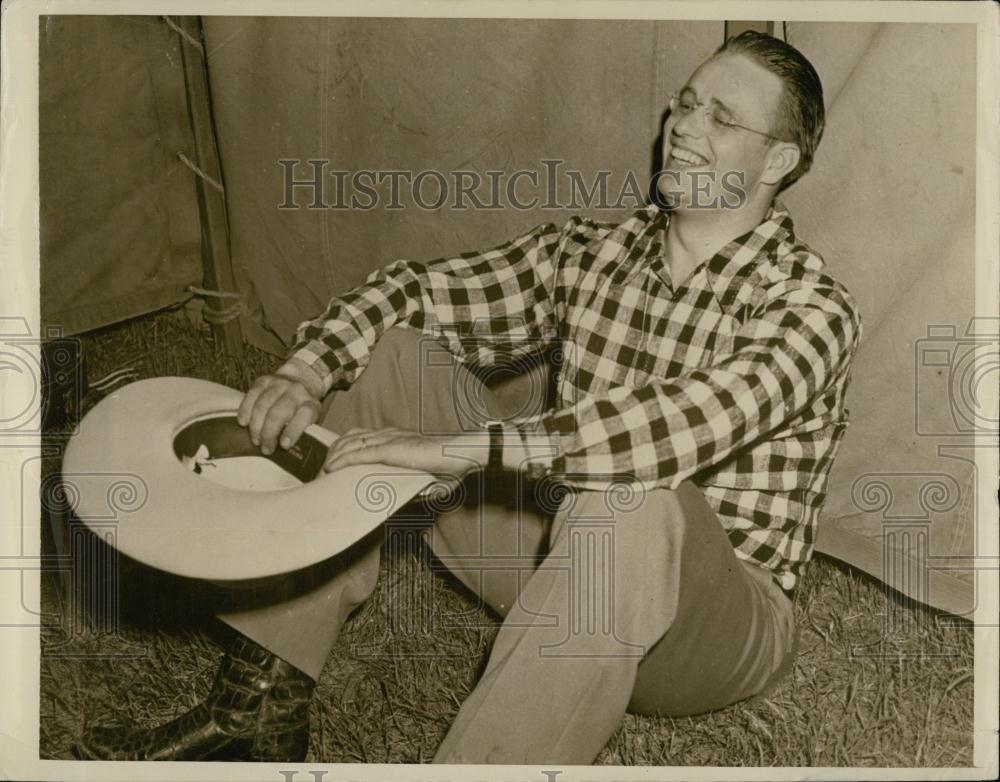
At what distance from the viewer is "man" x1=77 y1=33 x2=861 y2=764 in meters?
0.84

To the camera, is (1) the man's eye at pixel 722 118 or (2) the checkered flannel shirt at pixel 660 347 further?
(1) the man's eye at pixel 722 118

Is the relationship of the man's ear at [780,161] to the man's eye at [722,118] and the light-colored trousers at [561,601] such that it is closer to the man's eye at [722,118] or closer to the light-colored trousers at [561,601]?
the man's eye at [722,118]

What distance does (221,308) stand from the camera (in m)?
1.23

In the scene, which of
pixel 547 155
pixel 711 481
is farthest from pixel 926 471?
pixel 547 155

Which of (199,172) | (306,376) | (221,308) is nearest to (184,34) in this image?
(199,172)

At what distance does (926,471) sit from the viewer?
1.00 m

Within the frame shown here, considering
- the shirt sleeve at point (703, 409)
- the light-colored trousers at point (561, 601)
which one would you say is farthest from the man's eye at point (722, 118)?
the light-colored trousers at point (561, 601)

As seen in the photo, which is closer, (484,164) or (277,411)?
(277,411)

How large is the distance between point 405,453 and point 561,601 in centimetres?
19

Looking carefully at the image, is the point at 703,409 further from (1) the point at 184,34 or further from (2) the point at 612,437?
(1) the point at 184,34

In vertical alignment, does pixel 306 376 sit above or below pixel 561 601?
above

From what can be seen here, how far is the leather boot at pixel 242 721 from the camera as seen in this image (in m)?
0.98

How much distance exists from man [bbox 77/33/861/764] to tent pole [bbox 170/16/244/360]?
10.0 inches

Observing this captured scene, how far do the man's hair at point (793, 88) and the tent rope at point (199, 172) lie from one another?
62 centimetres
